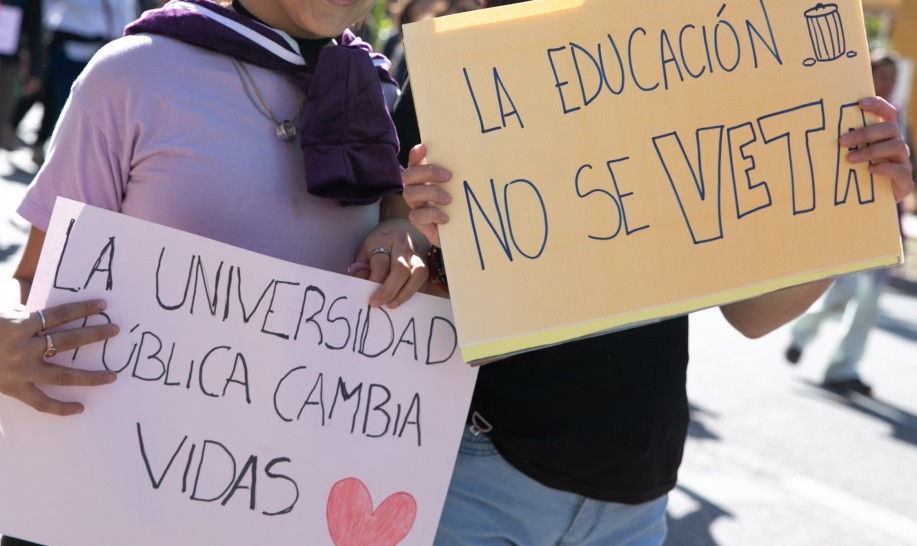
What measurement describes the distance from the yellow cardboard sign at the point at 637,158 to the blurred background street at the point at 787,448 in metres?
2.53

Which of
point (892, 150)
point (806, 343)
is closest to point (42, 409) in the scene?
point (892, 150)

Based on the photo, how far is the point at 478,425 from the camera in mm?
1819

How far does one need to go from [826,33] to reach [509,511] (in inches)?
37.1

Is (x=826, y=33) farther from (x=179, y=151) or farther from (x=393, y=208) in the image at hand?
(x=179, y=151)

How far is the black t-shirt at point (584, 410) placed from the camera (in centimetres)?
177

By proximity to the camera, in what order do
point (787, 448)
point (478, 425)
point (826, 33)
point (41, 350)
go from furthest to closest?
point (787, 448) < point (478, 425) < point (826, 33) < point (41, 350)

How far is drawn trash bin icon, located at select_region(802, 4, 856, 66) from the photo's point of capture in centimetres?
169

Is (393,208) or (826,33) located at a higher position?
(826,33)

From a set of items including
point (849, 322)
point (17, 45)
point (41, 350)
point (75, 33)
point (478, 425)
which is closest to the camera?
point (41, 350)

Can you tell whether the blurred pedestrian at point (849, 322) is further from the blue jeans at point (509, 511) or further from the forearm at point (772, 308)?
the blue jeans at point (509, 511)

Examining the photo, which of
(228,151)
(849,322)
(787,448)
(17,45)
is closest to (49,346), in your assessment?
(228,151)

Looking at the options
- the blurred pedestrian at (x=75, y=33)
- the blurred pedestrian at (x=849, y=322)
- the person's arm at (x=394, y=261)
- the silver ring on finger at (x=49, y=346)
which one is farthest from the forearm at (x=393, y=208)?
the blurred pedestrian at (x=75, y=33)

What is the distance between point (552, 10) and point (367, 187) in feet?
1.30

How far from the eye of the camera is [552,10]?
159 cm
